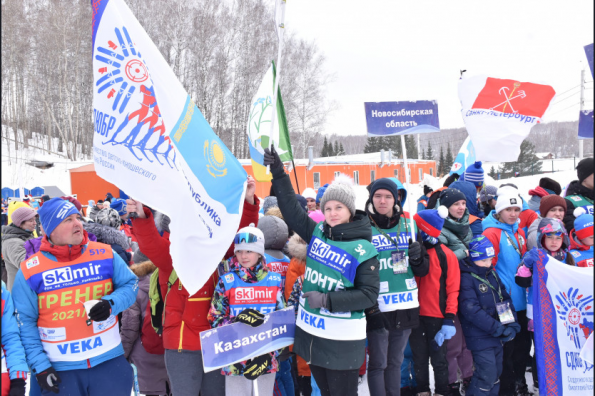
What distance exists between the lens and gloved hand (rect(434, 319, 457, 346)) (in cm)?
394

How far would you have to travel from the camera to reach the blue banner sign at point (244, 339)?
9.78 ft

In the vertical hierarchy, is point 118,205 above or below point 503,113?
below

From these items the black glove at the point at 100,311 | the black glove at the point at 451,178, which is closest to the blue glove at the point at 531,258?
the black glove at the point at 100,311

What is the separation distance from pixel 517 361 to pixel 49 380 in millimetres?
4230

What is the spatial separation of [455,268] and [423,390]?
48.4 inches

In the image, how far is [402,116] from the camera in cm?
434

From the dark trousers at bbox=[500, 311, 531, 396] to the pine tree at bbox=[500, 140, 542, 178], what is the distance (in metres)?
37.1

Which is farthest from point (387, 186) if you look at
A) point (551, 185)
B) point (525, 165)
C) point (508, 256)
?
point (525, 165)

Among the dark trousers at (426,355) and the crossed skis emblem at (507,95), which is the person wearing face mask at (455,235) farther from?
the crossed skis emblem at (507,95)

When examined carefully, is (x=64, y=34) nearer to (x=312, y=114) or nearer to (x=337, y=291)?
(x=312, y=114)

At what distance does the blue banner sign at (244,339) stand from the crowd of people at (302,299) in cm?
9

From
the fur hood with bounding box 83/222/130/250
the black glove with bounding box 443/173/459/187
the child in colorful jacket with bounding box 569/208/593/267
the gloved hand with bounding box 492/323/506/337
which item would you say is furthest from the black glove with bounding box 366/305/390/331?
the black glove with bounding box 443/173/459/187

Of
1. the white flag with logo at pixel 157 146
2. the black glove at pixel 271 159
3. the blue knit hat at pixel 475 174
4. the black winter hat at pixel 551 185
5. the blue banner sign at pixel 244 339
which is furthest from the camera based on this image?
the blue knit hat at pixel 475 174

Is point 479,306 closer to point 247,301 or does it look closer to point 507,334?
point 507,334
